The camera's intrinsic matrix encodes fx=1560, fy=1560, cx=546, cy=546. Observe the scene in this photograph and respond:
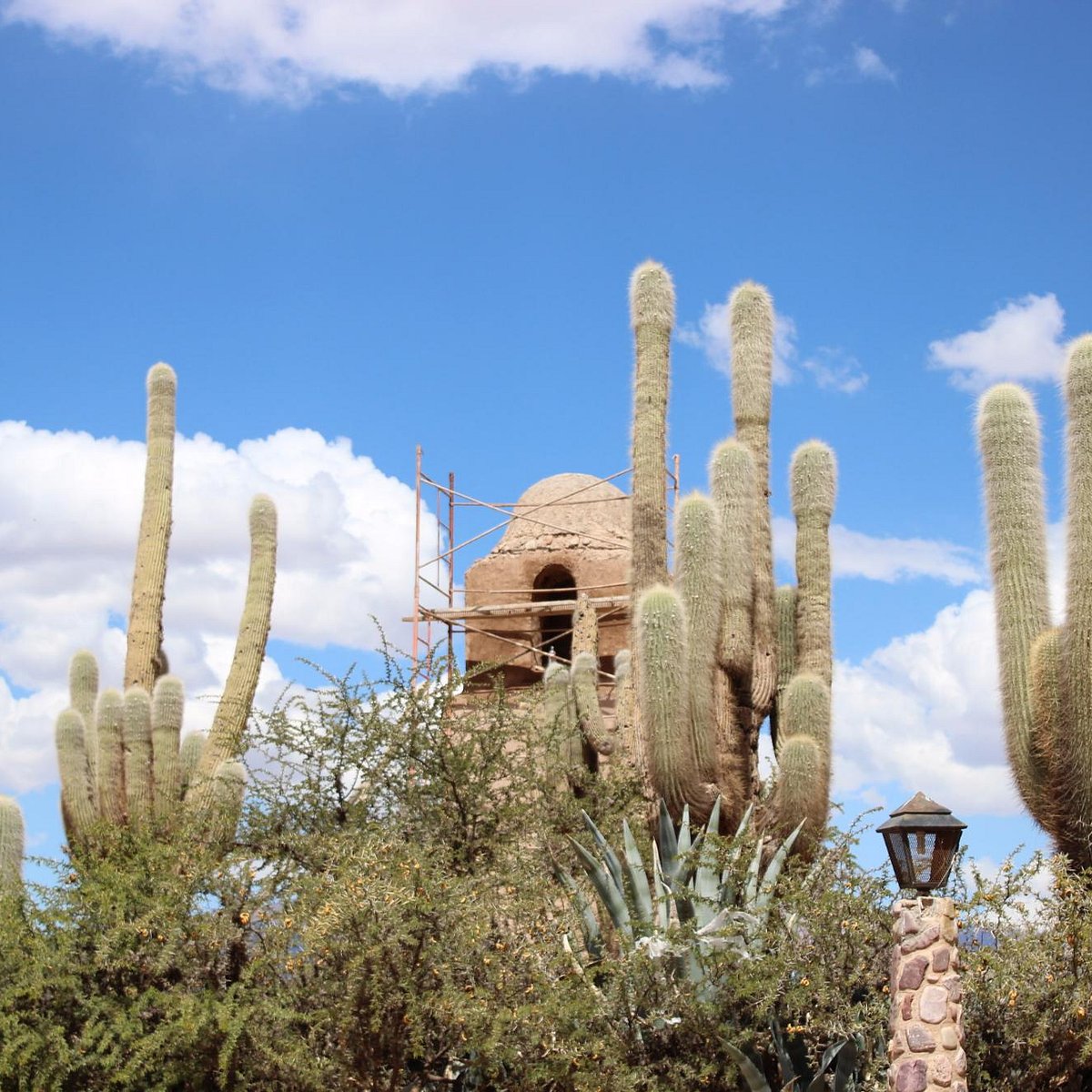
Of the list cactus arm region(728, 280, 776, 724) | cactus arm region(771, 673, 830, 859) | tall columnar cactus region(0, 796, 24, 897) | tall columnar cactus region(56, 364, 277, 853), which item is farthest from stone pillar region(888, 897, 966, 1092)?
tall columnar cactus region(0, 796, 24, 897)

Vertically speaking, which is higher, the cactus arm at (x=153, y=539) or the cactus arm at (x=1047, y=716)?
the cactus arm at (x=153, y=539)

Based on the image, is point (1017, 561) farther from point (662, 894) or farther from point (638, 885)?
point (638, 885)

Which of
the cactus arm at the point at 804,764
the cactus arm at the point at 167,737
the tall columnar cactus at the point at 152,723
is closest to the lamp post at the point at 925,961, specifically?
the cactus arm at the point at 804,764

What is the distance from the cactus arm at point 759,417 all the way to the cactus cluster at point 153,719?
212 inches

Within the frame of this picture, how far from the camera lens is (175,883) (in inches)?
446

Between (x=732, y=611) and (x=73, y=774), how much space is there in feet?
26.7

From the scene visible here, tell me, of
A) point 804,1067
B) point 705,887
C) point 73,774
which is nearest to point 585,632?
point 73,774

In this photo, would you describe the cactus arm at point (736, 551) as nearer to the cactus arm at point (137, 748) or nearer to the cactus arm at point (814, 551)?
the cactus arm at point (814, 551)

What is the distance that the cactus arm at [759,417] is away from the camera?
14883 millimetres

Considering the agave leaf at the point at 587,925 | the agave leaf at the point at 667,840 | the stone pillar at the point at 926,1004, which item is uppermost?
the agave leaf at the point at 667,840

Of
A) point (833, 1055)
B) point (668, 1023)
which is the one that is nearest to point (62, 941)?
point (668, 1023)

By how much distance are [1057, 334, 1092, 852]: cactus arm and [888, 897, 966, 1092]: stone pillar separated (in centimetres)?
256

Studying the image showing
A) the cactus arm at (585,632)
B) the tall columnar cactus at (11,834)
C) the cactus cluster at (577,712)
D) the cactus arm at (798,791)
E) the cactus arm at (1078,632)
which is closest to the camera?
the cactus arm at (1078,632)

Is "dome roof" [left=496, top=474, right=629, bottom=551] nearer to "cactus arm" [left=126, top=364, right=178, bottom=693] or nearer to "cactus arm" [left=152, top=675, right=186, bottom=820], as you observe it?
"cactus arm" [left=126, top=364, right=178, bottom=693]
